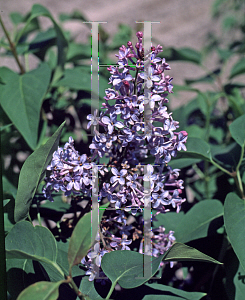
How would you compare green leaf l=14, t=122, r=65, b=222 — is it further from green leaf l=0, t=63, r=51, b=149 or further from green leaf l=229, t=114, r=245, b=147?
green leaf l=229, t=114, r=245, b=147

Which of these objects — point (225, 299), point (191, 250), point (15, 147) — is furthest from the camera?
point (15, 147)

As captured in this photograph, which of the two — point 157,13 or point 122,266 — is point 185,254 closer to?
point 122,266

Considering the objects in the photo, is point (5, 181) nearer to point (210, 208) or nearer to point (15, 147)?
point (15, 147)

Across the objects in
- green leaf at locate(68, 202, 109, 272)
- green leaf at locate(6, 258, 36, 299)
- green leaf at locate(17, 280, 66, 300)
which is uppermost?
green leaf at locate(68, 202, 109, 272)

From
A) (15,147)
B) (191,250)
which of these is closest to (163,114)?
(191,250)

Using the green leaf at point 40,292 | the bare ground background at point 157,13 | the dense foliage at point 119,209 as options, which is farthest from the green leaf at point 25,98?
the bare ground background at point 157,13

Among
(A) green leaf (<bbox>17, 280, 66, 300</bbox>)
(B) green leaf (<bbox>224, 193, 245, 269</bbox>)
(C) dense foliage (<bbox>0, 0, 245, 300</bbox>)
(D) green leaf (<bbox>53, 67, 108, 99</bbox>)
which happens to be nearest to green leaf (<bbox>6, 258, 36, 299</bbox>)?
(C) dense foliage (<bbox>0, 0, 245, 300</bbox>)
